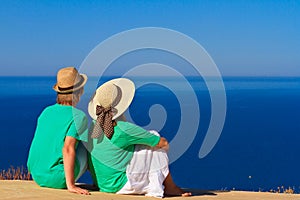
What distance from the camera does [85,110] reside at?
22.6 feet

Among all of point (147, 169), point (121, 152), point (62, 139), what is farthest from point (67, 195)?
point (147, 169)

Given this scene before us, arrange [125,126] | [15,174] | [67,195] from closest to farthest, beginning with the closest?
[67,195] < [125,126] < [15,174]

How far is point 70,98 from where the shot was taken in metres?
6.64

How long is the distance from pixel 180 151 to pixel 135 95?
0.96m

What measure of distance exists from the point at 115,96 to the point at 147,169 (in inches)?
37.8

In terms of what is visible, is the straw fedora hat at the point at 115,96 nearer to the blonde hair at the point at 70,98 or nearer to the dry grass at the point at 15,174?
the blonde hair at the point at 70,98

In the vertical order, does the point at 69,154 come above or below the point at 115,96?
below

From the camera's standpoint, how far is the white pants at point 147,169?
21.9 ft

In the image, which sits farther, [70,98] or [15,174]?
[15,174]

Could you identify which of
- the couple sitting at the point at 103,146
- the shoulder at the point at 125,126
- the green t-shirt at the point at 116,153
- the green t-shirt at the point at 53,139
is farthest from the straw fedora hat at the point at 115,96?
the green t-shirt at the point at 53,139

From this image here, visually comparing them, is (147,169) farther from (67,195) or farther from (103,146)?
(67,195)

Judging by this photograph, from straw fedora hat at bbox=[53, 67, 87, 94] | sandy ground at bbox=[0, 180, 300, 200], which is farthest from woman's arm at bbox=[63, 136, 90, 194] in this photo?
straw fedora hat at bbox=[53, 67, 87, 94]

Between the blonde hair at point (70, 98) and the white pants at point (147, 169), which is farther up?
the blonde hair at point (70, 98)

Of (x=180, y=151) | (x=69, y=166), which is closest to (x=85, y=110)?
(x=69, y=166)
